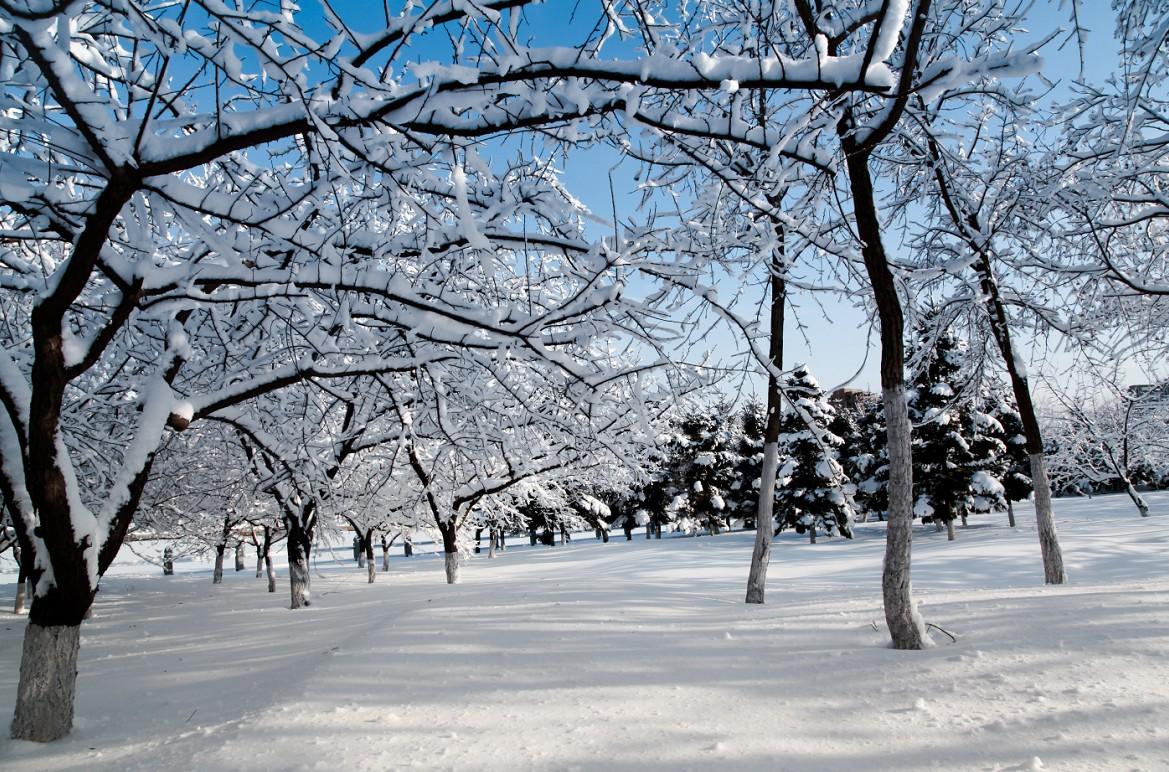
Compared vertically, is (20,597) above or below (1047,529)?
below

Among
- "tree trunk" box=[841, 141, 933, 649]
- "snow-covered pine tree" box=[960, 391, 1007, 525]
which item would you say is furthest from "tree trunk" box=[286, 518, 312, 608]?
"snow-covered pine tree" box=[960, 391, 1007, 525]

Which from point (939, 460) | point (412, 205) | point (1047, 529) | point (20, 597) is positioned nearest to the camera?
point (412, 205)

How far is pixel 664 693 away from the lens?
165 inches

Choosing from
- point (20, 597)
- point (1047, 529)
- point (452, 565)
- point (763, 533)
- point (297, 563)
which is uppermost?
point (763, 533)

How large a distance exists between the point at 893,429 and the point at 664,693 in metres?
2.85

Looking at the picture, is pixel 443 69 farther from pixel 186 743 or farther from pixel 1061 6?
pixel 186 743

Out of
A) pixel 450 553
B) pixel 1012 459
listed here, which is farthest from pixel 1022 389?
pixel 1012 459

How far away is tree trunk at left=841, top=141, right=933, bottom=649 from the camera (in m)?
4.93

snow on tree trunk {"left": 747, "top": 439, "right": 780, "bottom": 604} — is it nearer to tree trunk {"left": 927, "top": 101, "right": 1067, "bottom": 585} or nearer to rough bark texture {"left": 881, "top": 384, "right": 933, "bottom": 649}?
tree trunk {"left": 927, "top": 101, "right": 1067, "bottom": 585}

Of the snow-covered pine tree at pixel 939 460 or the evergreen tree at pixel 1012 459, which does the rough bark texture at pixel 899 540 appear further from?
the evergreen tree at pixel 1012 459

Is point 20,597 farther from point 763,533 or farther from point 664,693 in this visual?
point 664,693

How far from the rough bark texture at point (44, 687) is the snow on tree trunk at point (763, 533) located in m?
7.40

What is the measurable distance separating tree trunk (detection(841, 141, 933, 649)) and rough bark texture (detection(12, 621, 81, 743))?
5.65 meters

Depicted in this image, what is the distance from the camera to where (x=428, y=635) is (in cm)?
616
